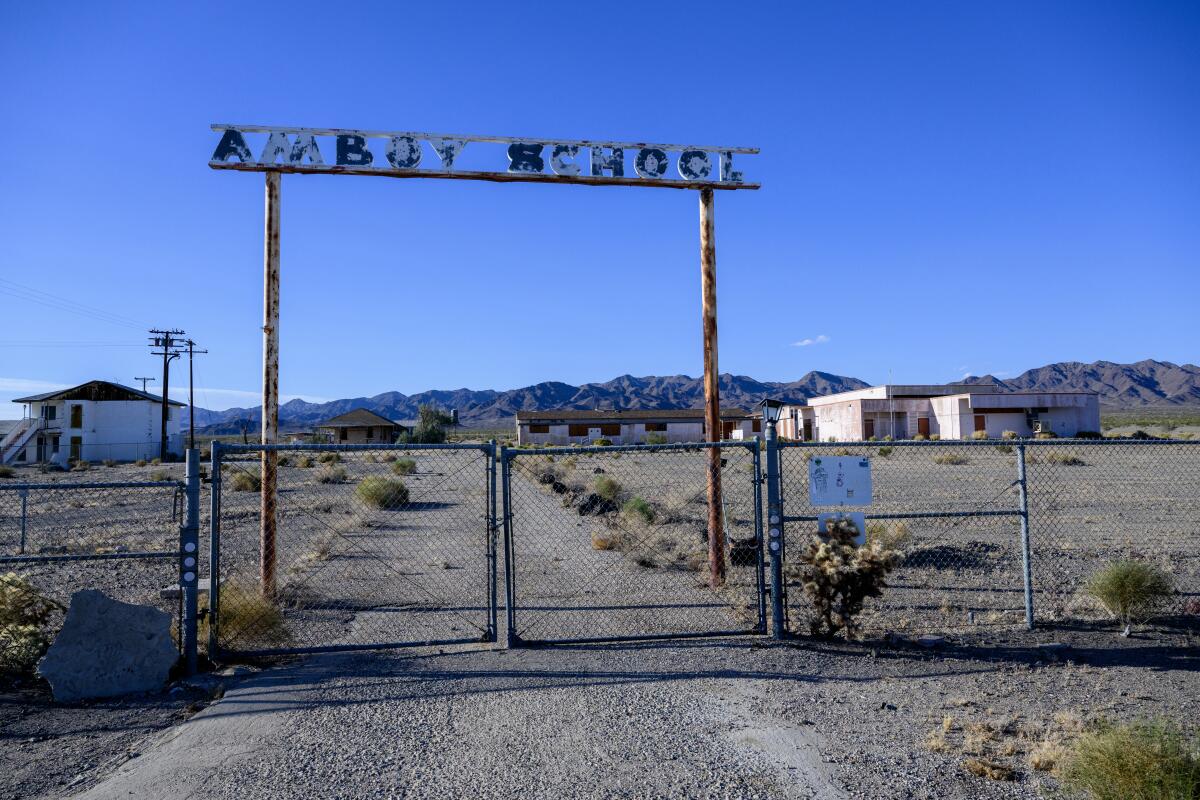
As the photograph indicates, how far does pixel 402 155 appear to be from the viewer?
9.61m

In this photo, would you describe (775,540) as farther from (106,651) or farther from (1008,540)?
(1008,540)

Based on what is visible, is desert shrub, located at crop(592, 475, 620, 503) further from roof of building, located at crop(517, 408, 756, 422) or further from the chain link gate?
roof of building, located at crop(517, 408, 756, 422)

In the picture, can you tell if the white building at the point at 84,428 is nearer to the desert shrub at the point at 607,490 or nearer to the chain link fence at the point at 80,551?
the chain link fence at the point at 80,551

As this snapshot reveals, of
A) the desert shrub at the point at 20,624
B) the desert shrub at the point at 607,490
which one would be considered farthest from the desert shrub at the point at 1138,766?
the desert shrub at the point at 607,490

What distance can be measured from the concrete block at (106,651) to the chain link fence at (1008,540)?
5611 mm

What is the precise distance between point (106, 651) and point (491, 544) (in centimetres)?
326


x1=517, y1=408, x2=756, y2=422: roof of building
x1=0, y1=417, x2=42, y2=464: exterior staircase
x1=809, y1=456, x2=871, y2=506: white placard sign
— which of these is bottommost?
x1=809, y1=456, x2=871, y2=506: white placard sign

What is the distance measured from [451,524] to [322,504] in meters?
6.49

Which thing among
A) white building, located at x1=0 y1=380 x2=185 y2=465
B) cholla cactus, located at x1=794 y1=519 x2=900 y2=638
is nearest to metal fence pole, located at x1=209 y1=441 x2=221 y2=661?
cholla cactus, located at x1=794 y1=519 x2=900 y2=638

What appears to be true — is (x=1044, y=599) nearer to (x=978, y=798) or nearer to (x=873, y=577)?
(x=873, y=577)

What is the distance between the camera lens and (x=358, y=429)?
88875 mm

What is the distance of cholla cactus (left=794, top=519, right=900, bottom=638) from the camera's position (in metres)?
7.61

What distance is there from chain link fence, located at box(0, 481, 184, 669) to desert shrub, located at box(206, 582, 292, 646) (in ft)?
1.50

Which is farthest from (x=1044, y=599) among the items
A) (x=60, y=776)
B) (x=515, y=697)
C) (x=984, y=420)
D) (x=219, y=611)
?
(x=984, y=420)
